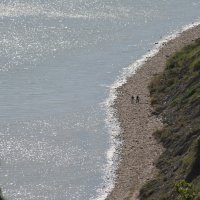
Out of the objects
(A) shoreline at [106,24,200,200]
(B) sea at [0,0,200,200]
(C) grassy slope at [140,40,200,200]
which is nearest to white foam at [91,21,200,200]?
(B) sea at [0,0,200,200]

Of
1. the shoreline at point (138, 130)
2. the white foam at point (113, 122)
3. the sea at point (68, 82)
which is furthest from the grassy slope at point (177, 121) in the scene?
the sea at point (68, 82)

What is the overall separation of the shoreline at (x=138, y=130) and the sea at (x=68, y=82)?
1068mm

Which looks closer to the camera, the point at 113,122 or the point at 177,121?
the point at 177,121

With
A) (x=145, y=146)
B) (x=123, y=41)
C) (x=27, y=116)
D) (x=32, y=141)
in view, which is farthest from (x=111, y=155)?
(x=123, y=41)

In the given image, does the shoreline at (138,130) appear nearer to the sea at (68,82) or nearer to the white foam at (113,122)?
the white foam at (113,122)

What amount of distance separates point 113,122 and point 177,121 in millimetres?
8951

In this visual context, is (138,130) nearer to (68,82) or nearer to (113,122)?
(113,122)

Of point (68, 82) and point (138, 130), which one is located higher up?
point (138, 130)

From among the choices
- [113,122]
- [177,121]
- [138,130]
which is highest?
[177,121]

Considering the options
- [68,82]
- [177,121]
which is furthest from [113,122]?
[68,82]

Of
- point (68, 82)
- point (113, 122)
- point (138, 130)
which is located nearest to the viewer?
point (138, 130)

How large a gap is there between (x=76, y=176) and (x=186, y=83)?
20377 mm

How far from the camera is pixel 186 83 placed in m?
78.8

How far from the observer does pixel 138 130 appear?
72.6m
